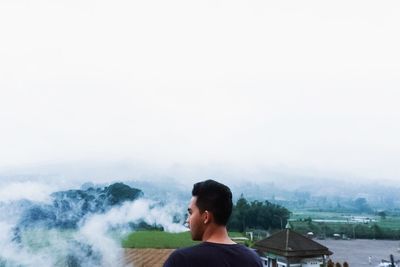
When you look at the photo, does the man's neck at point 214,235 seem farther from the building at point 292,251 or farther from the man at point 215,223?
the building at point 292,251

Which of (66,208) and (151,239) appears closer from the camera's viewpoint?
(66,208)

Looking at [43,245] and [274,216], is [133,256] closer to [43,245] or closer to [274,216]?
[43,245]

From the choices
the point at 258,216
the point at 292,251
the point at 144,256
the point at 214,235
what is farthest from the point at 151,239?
the point at 214,235

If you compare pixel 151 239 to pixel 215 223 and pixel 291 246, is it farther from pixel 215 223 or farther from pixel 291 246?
pixel 215 223

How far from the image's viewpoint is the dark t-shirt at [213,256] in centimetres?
127

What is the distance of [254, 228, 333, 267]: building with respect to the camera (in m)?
8.35

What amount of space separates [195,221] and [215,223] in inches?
2.3

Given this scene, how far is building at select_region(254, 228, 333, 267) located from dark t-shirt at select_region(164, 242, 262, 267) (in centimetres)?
726

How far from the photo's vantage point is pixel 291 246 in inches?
332

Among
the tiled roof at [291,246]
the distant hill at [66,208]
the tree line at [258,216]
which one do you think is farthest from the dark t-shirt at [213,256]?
the tree line at [258,216]

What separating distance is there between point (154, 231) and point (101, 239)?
2.09 meters

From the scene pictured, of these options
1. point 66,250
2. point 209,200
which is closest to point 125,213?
point 66,250

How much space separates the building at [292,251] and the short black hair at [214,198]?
7306mm

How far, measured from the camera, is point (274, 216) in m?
16.8
